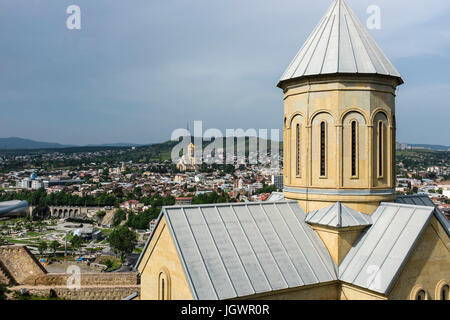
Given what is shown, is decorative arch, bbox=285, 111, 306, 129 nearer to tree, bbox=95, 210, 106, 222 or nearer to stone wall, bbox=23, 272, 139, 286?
stone wall, bbox=23, 272, 139, 286

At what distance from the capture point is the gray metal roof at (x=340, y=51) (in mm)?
10398

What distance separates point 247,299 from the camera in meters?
7.86

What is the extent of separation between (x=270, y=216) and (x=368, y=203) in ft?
9.74

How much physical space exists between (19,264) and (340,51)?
2819 centimetres

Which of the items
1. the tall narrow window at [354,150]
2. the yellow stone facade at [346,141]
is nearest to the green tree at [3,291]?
the yellow stone facade at [346,141]

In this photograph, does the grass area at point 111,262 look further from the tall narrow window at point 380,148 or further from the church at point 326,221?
the tall narrow window at point 380,148

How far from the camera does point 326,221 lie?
9.88 meters

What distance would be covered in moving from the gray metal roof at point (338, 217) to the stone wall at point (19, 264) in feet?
82.3

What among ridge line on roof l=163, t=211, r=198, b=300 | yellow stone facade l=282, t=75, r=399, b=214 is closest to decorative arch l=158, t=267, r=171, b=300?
ridge line on roof l=163, t=211, r=198, b=300

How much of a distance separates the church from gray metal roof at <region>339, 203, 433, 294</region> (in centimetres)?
3

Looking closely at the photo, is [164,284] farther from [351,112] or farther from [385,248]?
[351,112]
